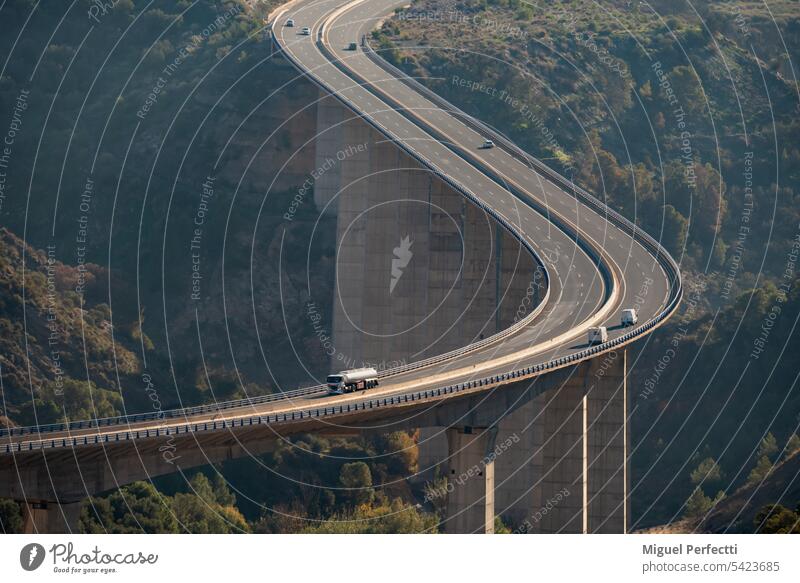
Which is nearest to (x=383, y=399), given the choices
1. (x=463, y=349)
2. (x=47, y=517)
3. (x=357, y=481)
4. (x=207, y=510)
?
(x=463, y=349)

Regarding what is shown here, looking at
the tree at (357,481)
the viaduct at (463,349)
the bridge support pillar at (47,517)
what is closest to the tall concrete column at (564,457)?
the viaduct at (463,349)

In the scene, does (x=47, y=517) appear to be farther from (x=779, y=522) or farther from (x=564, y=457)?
(x=779, y=522)

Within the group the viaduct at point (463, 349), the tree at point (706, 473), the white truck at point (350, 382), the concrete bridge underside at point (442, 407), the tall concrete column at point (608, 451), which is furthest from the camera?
the tree at point (706, 473)

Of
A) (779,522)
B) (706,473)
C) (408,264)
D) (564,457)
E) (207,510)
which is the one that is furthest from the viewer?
(408,264)

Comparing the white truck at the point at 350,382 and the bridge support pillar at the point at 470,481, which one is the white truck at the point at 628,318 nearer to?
the bridge support pillar at the point at 470,481

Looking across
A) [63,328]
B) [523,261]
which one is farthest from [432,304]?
[63,328]

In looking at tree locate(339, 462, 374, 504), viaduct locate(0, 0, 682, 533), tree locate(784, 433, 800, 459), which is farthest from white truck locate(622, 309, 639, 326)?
tree locate(339, 462, 374, 504)

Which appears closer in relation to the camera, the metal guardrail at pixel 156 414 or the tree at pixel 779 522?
the metal guardrail at pixel 156 414

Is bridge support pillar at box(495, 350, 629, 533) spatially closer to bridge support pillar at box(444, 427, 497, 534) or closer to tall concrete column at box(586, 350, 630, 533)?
tall concrete column at box(586, 350, 630, 533)
